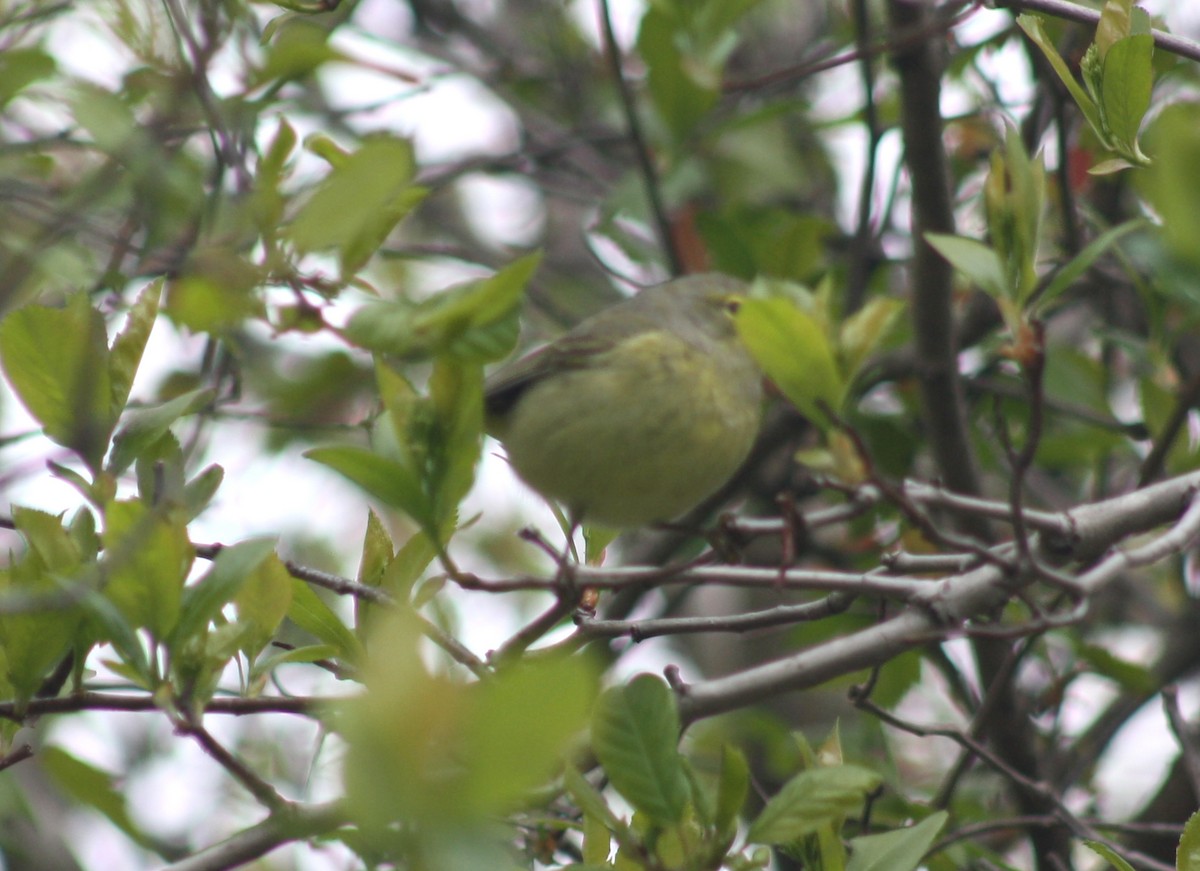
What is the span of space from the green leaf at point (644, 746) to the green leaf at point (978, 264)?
0.72 meters

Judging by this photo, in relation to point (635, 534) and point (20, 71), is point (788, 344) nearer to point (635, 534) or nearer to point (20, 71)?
point (20, 71)

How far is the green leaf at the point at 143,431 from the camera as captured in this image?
216cm

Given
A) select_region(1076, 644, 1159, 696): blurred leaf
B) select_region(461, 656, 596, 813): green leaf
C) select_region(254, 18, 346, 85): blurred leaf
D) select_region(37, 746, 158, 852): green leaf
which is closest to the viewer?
select_region(461, 656, 596, 813): green leaf

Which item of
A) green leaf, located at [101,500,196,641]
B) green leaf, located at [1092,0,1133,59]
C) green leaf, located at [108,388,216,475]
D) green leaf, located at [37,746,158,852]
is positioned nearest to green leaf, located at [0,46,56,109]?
green leaf, located at [108,388,216,475]

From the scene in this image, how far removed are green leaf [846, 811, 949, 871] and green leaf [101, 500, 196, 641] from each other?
1088 millimetres

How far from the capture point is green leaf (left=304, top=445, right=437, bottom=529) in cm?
171

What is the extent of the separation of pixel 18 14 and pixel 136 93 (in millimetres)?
570

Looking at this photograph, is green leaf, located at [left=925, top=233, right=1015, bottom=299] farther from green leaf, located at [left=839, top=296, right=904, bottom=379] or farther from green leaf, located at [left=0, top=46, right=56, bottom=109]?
green leaf, located at [left=0, top=46, right=56, bottom=109]

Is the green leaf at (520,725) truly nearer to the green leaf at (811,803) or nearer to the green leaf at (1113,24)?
the green leaf at (811,803)

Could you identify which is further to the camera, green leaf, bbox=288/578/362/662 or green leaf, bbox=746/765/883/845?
green leaf, bbox=288/578/362/662

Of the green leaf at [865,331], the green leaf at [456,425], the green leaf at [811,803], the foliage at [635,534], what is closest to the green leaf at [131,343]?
the foliage at [635,534]

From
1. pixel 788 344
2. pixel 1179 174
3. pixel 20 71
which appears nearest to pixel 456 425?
pixel 788 344

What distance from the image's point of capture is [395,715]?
1.16 metres

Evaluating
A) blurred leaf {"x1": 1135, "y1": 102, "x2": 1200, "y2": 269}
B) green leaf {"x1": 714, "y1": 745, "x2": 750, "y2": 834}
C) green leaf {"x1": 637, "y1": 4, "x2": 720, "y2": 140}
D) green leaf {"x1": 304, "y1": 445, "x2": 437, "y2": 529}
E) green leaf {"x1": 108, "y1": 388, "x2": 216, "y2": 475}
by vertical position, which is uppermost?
green leaf {"x1": 637, "y1": 4, "x2": 720, "y2": 140}
